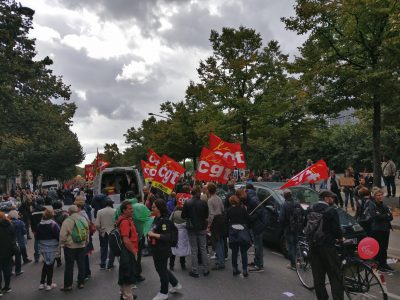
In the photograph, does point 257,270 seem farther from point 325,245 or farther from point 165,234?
point 325,245

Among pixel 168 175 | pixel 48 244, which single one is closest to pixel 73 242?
pixel 48 244

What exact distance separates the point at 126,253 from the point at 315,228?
2.84 meters

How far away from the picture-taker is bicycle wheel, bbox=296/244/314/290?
7270mm

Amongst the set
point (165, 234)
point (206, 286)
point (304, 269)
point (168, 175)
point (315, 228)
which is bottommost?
point (206, 286)

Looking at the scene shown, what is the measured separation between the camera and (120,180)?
17.9 metres

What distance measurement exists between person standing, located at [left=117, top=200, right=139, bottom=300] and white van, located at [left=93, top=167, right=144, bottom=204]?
9388mm

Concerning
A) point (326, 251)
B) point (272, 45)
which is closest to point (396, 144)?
point (272, 45)

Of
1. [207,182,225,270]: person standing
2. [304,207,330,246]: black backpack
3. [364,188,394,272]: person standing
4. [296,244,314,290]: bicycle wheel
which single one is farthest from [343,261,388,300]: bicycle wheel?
[207,182,225,270]: person standing

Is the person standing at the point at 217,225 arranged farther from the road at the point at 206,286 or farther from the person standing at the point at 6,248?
the person standing at the point at 6,248

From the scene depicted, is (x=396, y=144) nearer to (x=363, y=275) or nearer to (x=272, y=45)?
(x=272, y=45)

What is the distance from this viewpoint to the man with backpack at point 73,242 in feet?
24.9

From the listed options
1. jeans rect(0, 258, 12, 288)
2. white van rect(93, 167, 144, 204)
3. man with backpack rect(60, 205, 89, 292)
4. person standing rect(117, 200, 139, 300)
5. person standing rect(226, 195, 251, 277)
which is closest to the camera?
person standing rect(117, 200, 139, 300)

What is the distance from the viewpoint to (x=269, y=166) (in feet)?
162

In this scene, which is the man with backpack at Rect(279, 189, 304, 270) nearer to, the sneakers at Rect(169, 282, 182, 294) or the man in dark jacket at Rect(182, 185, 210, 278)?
the man in dark jacket at Rect(182, 185, 210, 278)
